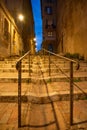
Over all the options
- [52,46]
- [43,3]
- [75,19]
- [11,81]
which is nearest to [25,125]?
[11,81]

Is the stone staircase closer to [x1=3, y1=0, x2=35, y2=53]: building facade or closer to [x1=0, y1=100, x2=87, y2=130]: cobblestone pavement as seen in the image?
[x1=0, y1=100, x2=87, y2=130]: cobblestone pavement

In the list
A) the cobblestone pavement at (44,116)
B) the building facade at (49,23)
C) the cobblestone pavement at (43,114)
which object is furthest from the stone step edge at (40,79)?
the building facade at (49,23)

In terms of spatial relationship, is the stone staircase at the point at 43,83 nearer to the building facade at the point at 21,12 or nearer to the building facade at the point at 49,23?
the building facade at the point at 21,12

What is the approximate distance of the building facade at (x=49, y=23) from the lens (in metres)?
33.2

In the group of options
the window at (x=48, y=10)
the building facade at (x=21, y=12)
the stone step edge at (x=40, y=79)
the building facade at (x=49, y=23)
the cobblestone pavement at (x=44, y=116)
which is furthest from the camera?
the window at (x=48, y=10)

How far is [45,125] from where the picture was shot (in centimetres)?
276

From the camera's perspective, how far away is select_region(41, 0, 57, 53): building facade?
33.2 metres

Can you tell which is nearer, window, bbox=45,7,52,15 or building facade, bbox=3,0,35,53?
building facade, bbox=3,0,35,53

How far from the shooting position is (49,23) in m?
34.0

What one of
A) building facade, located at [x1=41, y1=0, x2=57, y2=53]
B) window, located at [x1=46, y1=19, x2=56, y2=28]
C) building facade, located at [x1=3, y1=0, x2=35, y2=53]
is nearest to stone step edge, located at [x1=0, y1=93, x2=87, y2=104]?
building facade, located at [x1=3, y1=0, x2=35, y2=53]

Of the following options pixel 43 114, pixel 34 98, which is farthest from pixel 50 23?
pixel 43 114

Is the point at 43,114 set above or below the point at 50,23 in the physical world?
below

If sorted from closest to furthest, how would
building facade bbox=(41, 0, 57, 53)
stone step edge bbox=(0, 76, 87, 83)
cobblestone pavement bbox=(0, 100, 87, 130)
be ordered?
cobblestone pavement bbox=(0, 100, 87, 130) < stone step edge bbox=(0, 76, 87, 83) < building facade bbox=(41, 0, 57, 53)

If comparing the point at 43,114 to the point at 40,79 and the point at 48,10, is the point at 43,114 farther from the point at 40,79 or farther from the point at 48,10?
the point at 48,10
